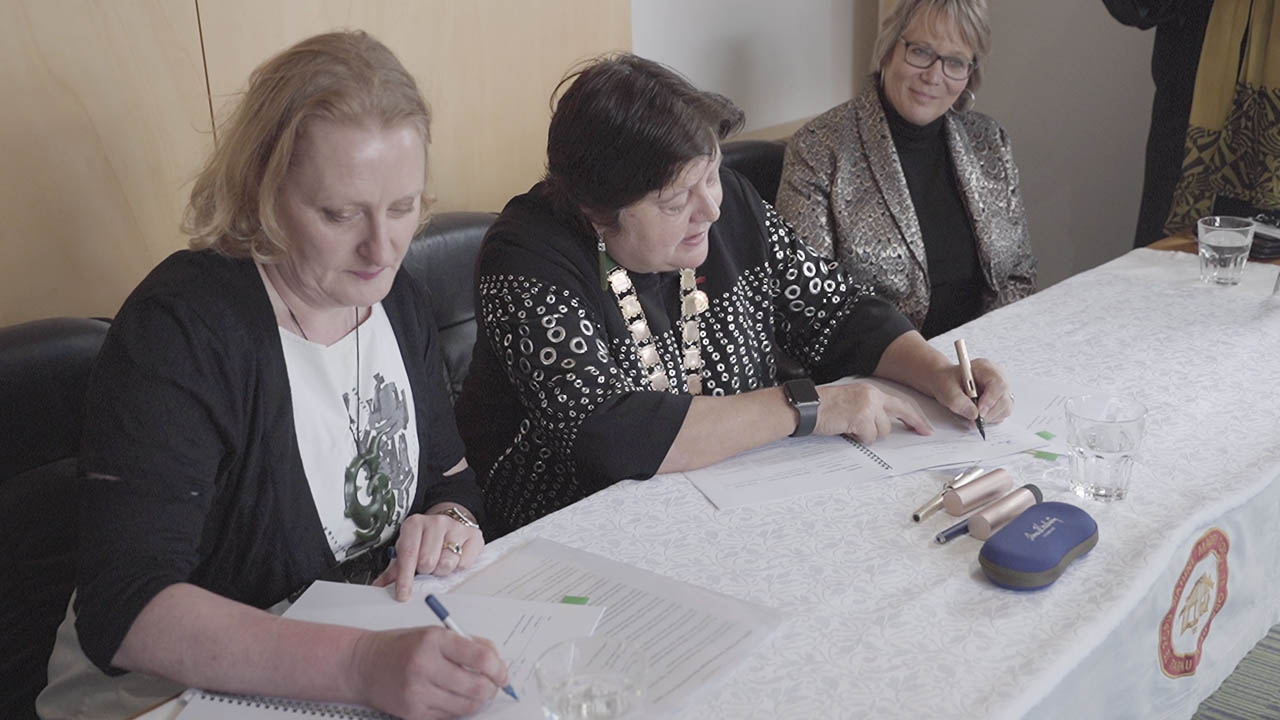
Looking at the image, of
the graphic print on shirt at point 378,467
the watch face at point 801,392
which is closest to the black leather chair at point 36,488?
the graphic print on shirt at point 378,467

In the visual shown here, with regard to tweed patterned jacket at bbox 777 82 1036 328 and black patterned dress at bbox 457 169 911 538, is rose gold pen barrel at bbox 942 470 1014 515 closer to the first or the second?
black patterned dress at bbox 457 169 911 538

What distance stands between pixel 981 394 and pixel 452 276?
923 mm

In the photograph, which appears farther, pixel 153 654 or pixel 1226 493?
pixel 1226 493

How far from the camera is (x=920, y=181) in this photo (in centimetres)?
261

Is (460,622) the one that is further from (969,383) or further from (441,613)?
(969,383)

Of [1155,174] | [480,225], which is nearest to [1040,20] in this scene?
[1155,174]

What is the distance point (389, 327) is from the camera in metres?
1.39

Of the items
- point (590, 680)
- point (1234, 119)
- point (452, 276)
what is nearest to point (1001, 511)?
point (590, 680)

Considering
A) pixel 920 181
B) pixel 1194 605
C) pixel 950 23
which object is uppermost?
pixel 950 23

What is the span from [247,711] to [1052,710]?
2.36 feet

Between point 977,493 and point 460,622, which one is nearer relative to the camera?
point 460,622

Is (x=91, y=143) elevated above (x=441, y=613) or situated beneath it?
elevated above

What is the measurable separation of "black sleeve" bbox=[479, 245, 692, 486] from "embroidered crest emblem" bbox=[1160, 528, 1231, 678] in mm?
609

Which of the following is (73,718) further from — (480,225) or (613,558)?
(480,225)
